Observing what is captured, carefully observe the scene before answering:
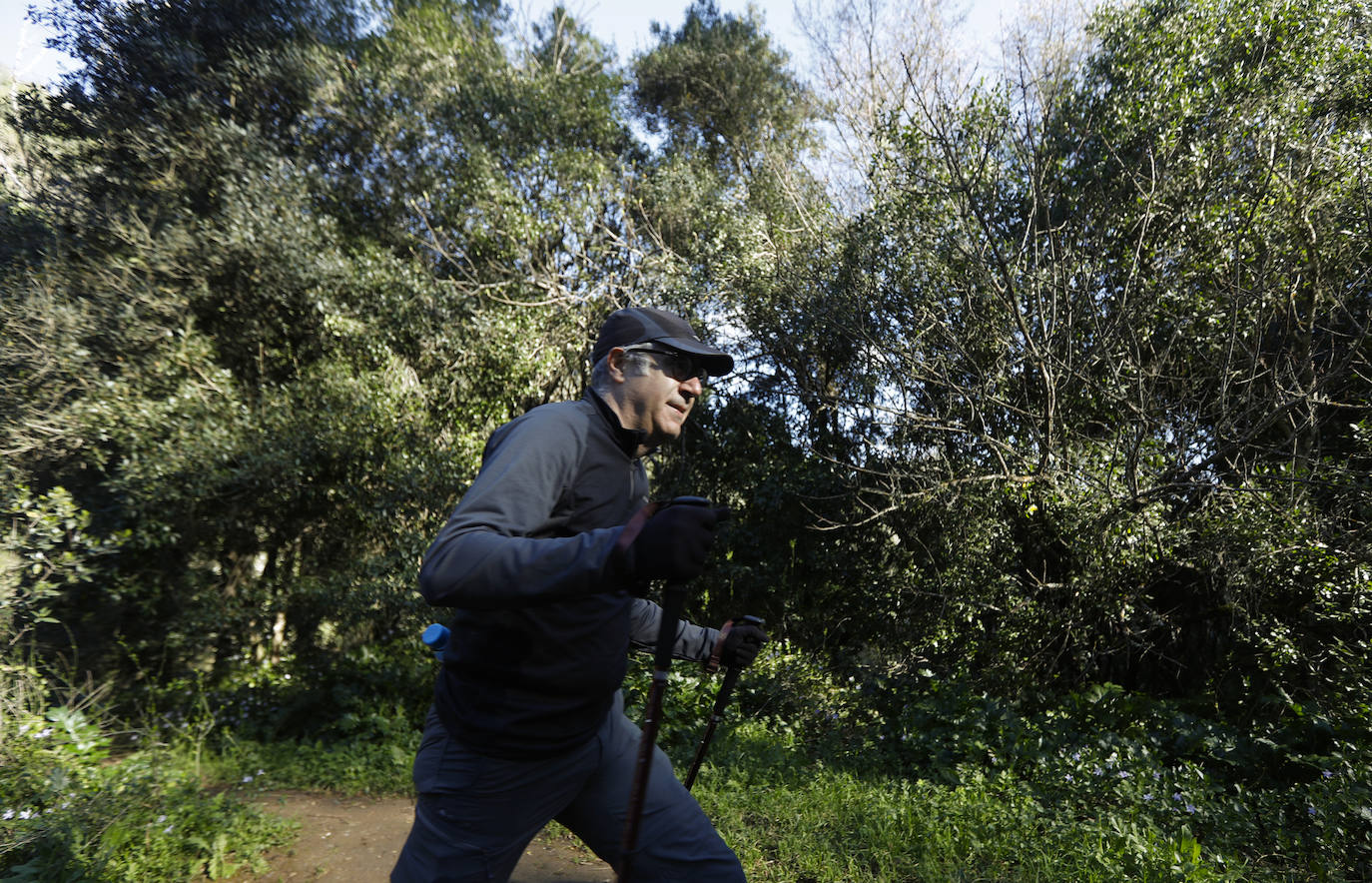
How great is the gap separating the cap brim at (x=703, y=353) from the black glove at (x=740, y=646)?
2.91 feet

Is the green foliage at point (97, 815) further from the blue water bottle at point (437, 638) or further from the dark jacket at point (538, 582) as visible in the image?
the dark jacket at point (538, 582)

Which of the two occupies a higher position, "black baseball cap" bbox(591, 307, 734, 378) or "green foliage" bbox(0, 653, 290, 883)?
"black baseball cap" bbox(591, 307, 734, 378)

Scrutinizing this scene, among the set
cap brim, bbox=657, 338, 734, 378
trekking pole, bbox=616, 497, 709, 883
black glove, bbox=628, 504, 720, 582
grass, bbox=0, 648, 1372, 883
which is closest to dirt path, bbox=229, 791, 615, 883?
grass, bbox=0, 648, 1372, 883

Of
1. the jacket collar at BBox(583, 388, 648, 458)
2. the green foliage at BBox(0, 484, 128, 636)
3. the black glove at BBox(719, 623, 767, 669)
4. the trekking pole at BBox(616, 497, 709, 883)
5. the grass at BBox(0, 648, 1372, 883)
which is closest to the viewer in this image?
the trekking pole at BBox(616, 497, 709, 883)

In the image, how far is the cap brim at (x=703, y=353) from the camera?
Result: 6.86 ft

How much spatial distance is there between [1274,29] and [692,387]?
763 centimetres

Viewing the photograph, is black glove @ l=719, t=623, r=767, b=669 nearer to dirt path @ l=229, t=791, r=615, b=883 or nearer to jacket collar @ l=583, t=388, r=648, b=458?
jacket collar @ l=583, t=388, r=648, b=458

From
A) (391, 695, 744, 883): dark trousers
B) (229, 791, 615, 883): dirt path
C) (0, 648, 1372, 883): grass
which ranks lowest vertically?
(229, 791, 615, 883): dirt path

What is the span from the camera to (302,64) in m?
9.77

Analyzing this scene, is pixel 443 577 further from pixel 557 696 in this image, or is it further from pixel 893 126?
pixel 893 126

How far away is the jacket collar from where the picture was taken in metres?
2.06

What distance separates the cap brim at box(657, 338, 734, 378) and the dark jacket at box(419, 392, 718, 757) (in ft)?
0.80

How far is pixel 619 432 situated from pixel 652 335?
26 centimetres

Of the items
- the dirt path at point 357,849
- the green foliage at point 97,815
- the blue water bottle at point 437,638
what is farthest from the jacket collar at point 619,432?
the green foliage at point 97,815
